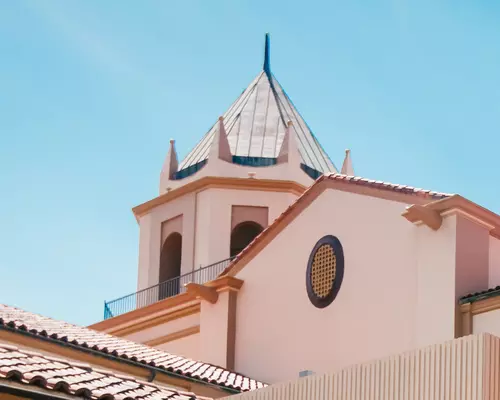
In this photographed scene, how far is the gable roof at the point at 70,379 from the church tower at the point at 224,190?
1329 cm

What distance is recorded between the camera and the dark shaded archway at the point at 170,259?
28220 mm

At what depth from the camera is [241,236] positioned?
92.2 ft

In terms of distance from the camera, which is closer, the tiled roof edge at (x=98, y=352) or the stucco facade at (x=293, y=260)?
the tiled roof edge at (x=98, y=352)

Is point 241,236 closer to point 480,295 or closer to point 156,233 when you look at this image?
point 156,233

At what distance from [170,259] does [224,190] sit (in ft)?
8.76

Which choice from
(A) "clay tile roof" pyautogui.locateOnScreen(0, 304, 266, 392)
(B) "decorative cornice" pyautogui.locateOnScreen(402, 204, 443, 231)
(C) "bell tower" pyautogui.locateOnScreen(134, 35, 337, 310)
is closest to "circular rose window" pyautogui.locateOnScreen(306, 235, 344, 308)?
(A) "clay tile roof" pyautogui.locateOnScreen(0, 304, 266, 392)

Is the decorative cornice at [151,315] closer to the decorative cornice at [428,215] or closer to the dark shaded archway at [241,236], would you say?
the dark shaded archway at [241,236]

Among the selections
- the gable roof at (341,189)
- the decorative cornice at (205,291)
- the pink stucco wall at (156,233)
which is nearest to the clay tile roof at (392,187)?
the gable roof at (341,189)

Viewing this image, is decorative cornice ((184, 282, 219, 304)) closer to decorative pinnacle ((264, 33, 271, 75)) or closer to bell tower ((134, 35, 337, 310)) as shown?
bell tower ((134, 35, 337, 310))

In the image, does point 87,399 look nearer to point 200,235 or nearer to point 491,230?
point 491,230

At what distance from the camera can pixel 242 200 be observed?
27.1 m

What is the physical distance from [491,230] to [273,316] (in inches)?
189

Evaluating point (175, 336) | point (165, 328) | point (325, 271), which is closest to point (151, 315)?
point (165, 328)

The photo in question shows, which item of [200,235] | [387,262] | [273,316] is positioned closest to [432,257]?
[387,262]
